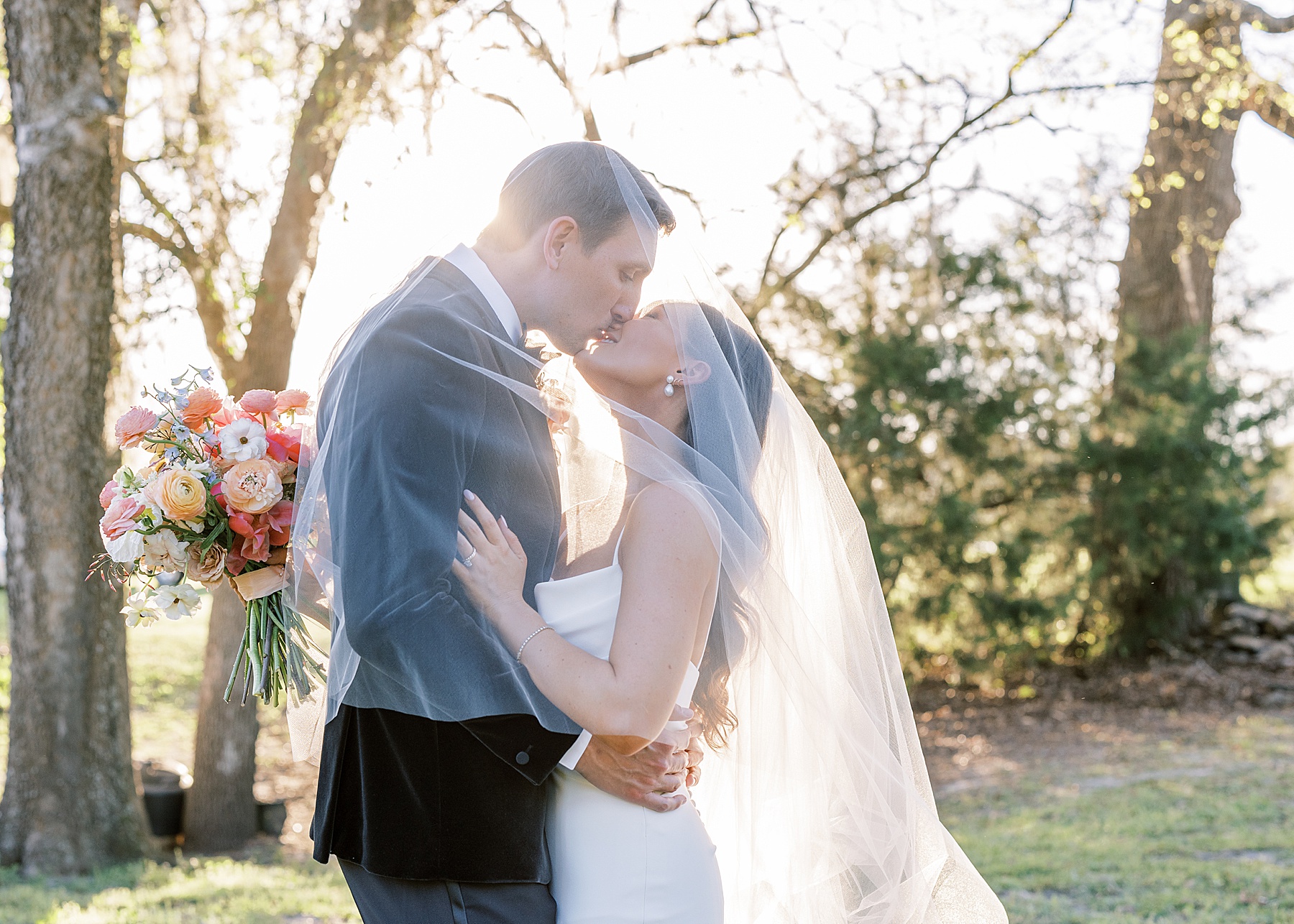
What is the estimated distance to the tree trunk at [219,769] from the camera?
786 cm

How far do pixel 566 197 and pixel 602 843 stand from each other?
47.8 inches

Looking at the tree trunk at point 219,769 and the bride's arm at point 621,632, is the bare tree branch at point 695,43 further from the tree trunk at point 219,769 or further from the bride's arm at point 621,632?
the bride's arm at point 621,632

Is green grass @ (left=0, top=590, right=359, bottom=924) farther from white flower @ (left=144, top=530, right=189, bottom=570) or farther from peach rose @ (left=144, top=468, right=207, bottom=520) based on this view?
peach rose @ (left=144, top=468, right=207, bottom=520)

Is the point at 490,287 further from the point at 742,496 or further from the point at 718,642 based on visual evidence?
the point at 718,642

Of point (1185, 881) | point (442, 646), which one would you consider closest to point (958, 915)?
point (442, 646)

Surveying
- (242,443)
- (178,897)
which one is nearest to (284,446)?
(242,443)

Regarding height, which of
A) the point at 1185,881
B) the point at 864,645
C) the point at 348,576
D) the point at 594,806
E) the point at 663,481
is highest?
the point at 663,481

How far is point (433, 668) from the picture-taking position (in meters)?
1.83

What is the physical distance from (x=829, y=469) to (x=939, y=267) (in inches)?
360

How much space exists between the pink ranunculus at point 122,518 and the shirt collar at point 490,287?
823mm

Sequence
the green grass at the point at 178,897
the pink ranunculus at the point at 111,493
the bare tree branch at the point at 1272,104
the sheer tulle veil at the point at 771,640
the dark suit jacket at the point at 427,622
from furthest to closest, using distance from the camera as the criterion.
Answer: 1. the bare tree branch at the point at 1272,104
2. the green grass at the point at 178,897
3. the pink ranunculus at the point at 111,493
4. the sheer tulle veil at the point at 771,640
5. the dark suit jacket at the point at 427,622

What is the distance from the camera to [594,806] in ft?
6.75

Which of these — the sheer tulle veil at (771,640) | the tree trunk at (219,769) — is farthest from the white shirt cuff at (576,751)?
the tree trunk at (219,769)

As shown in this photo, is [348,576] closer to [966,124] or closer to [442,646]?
[442,646]
